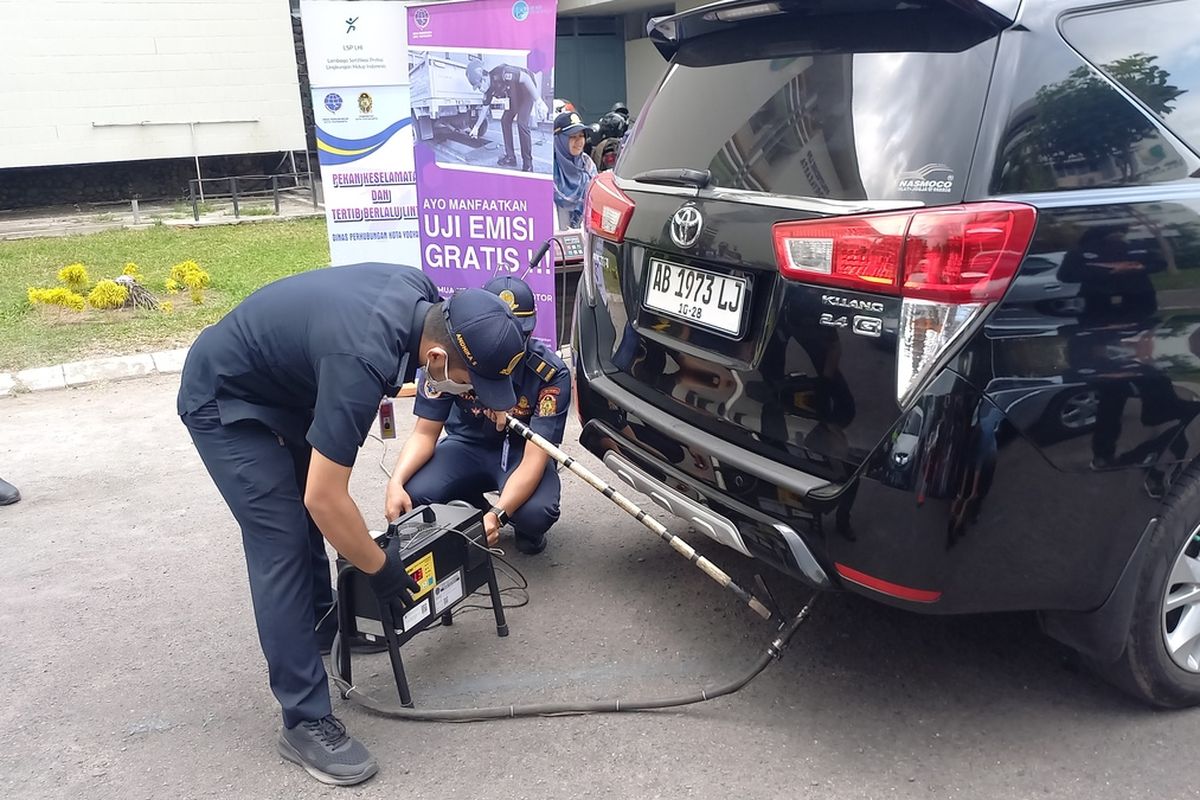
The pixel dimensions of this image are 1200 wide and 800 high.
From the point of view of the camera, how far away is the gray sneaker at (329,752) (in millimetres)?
2488

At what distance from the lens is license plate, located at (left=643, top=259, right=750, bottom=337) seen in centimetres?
245

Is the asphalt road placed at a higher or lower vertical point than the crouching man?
lower

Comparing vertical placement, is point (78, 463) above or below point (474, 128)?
below

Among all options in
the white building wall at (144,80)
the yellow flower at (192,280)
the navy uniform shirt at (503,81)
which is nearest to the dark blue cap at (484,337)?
the navy uniform shirt at (503,81)

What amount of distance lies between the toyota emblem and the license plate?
0.07 meters

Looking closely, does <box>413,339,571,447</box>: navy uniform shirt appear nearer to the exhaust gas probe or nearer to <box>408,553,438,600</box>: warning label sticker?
the exhaust gas probe

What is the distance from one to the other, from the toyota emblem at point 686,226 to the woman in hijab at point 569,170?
4.51 m

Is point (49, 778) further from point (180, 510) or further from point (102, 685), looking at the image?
point (180, 510)

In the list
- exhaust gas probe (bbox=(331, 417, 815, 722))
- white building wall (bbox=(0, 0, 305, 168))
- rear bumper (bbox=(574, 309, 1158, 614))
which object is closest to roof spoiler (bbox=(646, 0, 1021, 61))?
rear bumper (bbox=(574, 309, 1158, 614))

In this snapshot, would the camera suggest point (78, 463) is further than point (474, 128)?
No

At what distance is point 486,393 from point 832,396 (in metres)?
0.83

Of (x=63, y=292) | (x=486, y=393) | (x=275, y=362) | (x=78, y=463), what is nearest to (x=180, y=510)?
(x=78, y=463)

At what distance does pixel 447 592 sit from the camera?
291cm

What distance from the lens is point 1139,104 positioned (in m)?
2.21
